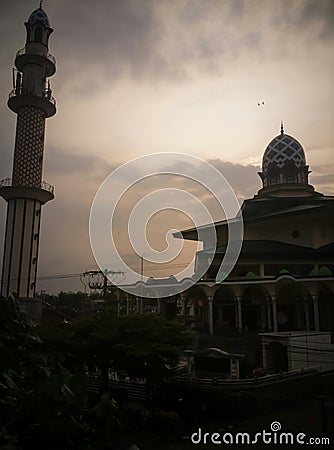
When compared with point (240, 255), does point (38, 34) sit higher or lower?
higher

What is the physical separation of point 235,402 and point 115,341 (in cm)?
315

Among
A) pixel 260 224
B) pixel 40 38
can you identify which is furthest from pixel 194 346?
pixel 40 38

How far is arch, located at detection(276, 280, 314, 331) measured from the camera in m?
16.5

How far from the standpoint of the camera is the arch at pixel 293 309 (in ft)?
54.3

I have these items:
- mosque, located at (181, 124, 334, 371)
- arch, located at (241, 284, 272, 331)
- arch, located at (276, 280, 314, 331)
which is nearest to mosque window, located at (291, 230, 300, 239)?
mosque, located at (181, 124, 334, 371)

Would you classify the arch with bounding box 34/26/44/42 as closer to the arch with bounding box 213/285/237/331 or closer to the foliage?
the arch with bounding box 213/285/237/331

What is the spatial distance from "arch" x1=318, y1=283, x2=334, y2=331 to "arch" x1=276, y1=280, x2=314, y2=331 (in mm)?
430

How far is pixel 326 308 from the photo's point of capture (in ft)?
55.1

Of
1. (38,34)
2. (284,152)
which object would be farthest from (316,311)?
(38,34)

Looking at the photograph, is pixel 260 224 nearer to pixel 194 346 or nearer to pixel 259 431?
pixel 194 346

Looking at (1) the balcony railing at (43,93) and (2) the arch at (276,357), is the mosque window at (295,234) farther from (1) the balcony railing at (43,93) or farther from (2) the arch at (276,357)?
(1) the balcony railing at (43,93)

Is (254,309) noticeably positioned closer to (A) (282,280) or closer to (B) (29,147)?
(A) (282,280)

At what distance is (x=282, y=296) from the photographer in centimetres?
1720

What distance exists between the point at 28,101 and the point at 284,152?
507 inches
